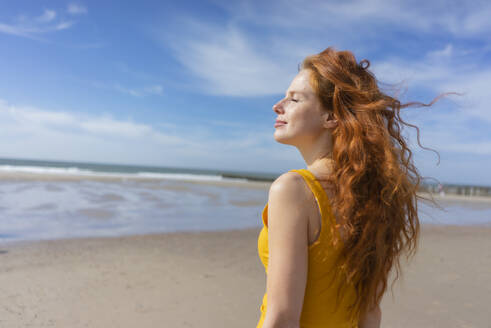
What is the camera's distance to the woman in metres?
1.12

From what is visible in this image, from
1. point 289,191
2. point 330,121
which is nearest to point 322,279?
point 289,191

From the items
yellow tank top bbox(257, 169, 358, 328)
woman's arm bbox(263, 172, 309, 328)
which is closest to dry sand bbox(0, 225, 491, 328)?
yellow tank top bbox(257, 169, 358, 328)

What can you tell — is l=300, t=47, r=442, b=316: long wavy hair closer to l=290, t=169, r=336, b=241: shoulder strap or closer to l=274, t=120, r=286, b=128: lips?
l=290, t=169, r=336, b=241: shoulder strap

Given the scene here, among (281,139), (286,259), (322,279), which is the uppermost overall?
(281,139)

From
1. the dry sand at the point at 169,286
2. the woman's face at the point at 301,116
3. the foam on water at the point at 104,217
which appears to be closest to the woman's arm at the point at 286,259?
the woman's face at the point at 301,116

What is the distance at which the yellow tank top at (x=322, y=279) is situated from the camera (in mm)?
1204

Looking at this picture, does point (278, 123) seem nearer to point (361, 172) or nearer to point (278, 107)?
point (278, 107)

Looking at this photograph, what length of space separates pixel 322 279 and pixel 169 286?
4192 millimetres

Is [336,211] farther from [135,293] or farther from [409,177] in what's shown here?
[135,293]

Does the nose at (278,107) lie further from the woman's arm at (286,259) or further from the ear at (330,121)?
the woman's arm at (286,259)

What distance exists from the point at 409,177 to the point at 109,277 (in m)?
5.02

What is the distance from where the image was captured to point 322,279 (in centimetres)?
127

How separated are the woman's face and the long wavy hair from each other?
0.04m

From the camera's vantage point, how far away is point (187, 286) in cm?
495
